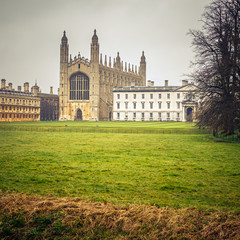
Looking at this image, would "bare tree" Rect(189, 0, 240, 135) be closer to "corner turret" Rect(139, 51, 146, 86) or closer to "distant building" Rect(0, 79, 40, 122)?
"distant building" Rect(0, 79, 40, 122)

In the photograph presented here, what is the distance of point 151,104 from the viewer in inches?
3095

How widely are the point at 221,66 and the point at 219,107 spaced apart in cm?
281

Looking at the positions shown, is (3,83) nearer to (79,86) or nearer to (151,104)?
(79,86)

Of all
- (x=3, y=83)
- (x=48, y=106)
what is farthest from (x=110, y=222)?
(x=48, y=106)

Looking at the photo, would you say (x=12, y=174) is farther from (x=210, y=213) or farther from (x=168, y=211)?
(x=210, y=213)

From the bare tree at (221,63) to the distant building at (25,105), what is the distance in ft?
212

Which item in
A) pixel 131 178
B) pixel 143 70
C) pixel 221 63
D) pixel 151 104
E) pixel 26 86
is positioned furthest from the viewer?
pixel 143 70

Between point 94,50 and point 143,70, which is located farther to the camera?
point 143,70

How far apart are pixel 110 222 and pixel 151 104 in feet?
245

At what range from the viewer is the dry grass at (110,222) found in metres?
4.31

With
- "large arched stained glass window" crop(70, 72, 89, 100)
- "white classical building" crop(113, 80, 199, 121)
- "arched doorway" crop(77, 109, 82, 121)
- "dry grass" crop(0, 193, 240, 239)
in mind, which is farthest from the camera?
"arched doorway" crop(77, 109, 82, 121)

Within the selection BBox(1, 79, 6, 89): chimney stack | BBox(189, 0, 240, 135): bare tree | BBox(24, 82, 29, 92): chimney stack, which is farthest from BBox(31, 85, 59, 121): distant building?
BBox(189, 0, 240, 135): bare tree

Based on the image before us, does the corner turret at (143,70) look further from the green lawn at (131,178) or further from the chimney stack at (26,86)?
the green lawn at (131,178)

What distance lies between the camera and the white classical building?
76.2 meters
